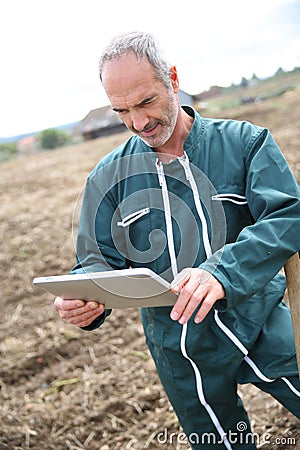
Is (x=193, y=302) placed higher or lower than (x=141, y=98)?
lower

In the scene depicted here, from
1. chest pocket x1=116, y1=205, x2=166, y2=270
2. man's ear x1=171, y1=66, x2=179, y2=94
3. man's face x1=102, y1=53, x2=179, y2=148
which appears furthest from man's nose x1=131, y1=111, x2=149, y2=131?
chest pocket x1=116, y1=205, x2=166, y2=270

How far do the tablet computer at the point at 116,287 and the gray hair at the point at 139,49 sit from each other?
54 centimetres

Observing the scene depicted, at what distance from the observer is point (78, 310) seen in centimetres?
154

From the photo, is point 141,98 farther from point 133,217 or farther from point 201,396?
point 201,396

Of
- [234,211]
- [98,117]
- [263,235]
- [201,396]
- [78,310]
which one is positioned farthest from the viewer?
[98,117]

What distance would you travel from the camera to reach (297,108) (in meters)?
7.76

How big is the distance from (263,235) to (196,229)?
0.24m

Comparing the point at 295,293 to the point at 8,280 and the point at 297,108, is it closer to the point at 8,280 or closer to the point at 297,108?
the point at 8,280

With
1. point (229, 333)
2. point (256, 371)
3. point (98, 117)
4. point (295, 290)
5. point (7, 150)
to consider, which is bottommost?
point (7, 150)

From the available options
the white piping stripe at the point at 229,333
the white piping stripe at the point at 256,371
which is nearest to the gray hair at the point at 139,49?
the white piping stripe at the point at 229,333

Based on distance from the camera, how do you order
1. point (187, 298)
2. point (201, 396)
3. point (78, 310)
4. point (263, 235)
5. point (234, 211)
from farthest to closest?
point (201, 396), point (234, 211), point (78, 310), point (263, 235), point (187, 298)

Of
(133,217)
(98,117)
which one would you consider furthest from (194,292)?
(98,117)

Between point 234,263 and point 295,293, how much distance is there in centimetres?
22

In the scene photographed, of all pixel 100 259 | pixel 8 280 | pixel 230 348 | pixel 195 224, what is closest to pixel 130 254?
pixel 100 259
